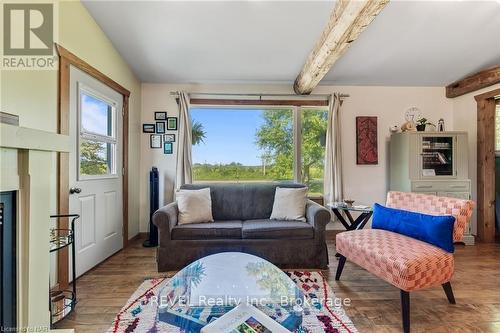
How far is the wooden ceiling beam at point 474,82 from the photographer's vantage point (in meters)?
3.19

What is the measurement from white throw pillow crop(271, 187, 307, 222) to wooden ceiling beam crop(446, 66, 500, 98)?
2.86 meters

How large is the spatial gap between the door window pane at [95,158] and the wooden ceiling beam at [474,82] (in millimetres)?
4896

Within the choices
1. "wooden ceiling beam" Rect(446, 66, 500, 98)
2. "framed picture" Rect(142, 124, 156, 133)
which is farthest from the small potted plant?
"framed picture" Rect(142, 124, 156, 133)

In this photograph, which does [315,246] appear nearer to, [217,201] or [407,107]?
[217,201]

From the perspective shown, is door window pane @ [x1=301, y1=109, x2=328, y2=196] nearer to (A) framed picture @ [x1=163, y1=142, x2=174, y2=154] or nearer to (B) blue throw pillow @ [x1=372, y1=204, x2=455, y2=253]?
(B) blue throw pillow @ [x1=372, y1=204, x2=455, y2=253]

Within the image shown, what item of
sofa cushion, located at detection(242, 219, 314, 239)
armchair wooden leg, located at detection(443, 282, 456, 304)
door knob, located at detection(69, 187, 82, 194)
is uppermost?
door knob, located at detection(69, 187, 82, 194)

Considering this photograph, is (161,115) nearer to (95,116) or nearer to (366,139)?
(95,116)

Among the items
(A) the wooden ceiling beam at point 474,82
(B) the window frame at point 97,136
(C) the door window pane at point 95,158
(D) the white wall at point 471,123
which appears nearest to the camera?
(B) the window frame at point 97,136

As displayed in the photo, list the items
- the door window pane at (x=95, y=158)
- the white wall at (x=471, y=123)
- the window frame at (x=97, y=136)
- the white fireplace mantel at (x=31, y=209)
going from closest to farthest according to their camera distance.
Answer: the white fireplace mantel at (x=31, y=209) → the window frame at (x=97, y=136) → the door window pane at (x=95, y=158) → the white wall at (x=471, y=123)

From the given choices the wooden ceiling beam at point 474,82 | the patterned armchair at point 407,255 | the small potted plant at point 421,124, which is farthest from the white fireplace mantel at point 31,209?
the wooden ceiling beam at point 474,82

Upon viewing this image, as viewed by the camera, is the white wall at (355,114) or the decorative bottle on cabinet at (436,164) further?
the white wall at (355,114)

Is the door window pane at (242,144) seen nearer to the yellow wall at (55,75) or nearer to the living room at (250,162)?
the living room at (250,162)

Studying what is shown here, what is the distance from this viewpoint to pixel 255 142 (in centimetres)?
376

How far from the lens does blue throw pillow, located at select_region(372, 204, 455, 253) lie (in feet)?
5.99
